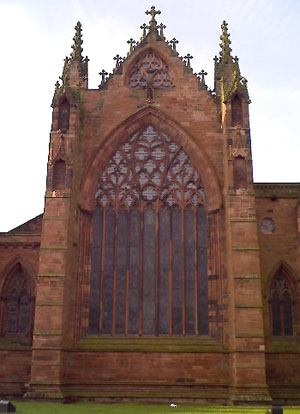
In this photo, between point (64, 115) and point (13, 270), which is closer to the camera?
point (64, 115)

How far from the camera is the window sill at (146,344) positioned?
1850 centimetres

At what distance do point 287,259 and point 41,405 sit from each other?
11069mm

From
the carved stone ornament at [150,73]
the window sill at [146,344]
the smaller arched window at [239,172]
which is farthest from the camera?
the carved stone ornament at [150,73]

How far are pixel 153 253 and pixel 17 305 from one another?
19.8ft

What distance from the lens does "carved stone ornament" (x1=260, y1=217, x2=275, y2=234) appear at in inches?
843

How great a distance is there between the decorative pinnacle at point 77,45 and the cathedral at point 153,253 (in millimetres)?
51

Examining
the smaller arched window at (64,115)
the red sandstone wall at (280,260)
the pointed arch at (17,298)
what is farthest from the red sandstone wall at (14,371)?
the red sandstone wall at (280,260)

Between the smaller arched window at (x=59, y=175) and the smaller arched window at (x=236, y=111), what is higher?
the smaller arched window at (x=236, y=111)

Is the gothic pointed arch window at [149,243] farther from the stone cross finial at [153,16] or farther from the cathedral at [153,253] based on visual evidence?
the stone cross finial at [153,16]

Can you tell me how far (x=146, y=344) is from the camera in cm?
1875

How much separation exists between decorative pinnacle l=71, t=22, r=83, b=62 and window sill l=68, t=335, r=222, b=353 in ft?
39.8

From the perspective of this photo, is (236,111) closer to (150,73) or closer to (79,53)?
(150,73)

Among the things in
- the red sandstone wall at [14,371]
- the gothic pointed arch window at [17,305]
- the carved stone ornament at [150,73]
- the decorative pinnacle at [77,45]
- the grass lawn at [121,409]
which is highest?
the decorative pinnacle at [77,45]

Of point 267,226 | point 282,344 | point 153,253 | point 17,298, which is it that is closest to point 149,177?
point 153,253
